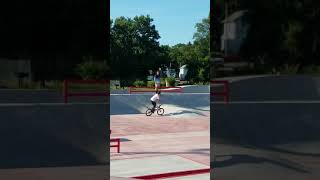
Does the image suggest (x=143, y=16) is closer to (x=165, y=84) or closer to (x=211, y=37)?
(x=165, y=84)

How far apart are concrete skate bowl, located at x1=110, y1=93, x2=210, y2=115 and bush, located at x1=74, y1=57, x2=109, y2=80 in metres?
15.2

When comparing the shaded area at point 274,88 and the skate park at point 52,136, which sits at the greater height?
the shaded area at point 274,88

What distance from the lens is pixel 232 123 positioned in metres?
5.62

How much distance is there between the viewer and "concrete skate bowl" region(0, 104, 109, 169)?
17.2ft

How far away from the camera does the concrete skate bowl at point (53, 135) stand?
5.25m

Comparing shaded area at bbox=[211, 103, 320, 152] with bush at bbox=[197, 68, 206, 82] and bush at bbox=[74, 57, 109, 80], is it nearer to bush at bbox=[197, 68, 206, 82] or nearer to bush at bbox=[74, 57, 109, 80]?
bush at bbox=[74, 57, 109, 80]

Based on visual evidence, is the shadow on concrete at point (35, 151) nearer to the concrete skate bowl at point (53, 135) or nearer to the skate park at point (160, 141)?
the concrete skate bowl at point (53, 135)

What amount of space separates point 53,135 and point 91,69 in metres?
0.84

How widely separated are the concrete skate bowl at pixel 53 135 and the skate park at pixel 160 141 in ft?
7.51

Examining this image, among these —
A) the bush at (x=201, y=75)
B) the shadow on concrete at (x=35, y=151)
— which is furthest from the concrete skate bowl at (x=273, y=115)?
the bush at (x=201, y=75)

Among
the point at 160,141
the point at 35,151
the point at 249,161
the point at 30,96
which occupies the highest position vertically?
the point at 30,96

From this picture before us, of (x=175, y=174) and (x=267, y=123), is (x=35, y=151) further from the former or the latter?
(x=175, y=174)

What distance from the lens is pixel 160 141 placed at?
12.2 meters

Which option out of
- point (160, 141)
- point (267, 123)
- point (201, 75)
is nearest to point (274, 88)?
point (267, 123)
